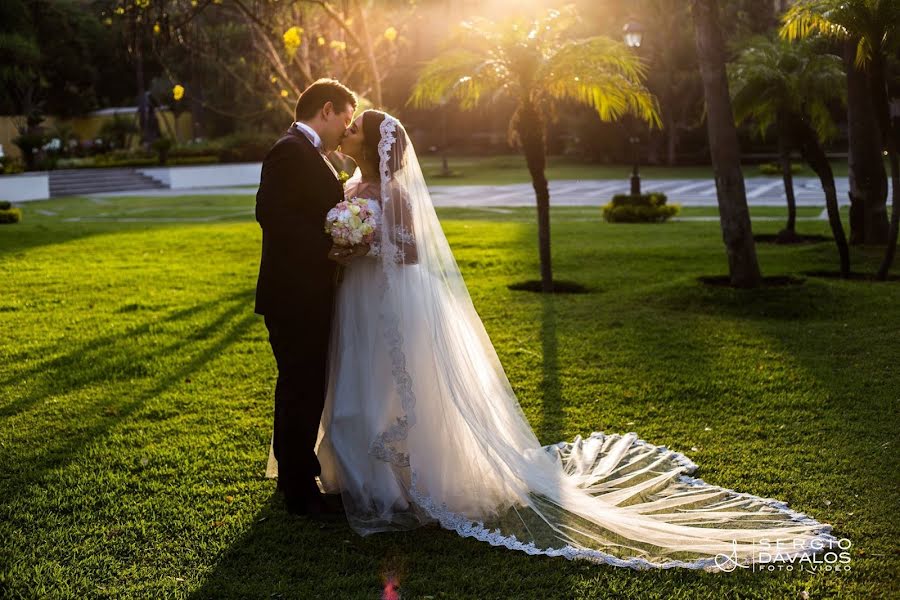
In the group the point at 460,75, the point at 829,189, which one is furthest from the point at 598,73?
the point at 829,189

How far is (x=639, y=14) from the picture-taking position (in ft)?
147

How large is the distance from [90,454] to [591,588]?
3.46m

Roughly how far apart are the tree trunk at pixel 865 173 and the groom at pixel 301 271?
11326mm

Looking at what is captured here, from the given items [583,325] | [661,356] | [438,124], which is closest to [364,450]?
[661,356]

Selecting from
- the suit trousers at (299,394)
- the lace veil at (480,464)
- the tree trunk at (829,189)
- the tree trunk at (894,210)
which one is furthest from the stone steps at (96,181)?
the lace veil at (480,464)

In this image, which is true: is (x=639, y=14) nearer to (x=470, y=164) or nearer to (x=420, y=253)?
(x=470, y=164)

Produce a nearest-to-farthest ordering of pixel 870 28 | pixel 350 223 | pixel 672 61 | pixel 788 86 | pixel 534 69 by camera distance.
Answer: pixel 350 223, pixel 870 28, pixel 534 69, pixel 788 86, pixel 672 61

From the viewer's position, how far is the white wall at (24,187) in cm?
3119

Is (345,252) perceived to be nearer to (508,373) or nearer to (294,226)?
(294,226)

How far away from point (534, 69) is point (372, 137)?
615 centimetres

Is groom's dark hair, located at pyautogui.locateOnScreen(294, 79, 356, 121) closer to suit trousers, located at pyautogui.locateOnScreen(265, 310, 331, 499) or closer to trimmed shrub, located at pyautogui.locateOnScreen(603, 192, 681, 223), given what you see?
suit trousers, located at pyautogui.locateOnScreen(265, 310, 331, 499)

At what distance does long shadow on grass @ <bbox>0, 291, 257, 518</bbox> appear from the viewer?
561 cm
